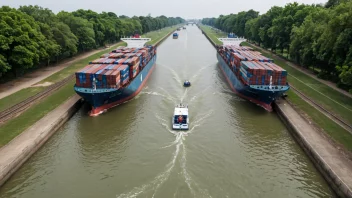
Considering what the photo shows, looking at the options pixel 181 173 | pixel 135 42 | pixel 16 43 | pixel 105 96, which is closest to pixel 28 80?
pixel 16 43

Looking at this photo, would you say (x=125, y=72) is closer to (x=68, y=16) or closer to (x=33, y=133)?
(x=33, y=133)

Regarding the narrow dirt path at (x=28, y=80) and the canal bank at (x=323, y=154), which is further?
the narrow dirt path at (x=28, y=80)

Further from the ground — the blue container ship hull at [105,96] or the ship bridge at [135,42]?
the ship bridge at [135,42]

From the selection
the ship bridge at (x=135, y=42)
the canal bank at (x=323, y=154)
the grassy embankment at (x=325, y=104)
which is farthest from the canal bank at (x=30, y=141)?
the ship bridge at (x=135, y=42)

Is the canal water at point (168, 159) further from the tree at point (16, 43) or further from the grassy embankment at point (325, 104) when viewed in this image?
the tree at point (16, 43)

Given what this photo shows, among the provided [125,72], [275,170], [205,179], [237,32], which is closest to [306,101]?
[275,170]

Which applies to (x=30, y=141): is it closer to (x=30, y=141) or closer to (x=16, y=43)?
(x=30, y=141)

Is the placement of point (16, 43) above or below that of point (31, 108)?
above
